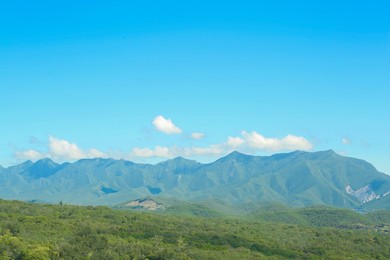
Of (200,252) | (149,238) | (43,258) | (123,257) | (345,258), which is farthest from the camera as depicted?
(149,238)

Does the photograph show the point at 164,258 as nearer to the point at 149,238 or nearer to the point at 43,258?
the point at 43,258

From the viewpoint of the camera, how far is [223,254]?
13775 centimetres

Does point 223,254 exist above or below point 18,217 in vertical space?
below

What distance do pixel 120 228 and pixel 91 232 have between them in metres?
24.5

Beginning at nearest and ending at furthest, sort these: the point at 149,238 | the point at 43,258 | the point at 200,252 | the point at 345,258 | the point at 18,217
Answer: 1. the point at 43,258
2. the point at 200,252
3. the point at 345,258
4. the point at 149,238
5. the point at 18,217

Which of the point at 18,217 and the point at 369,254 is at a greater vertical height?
the point at 18,217

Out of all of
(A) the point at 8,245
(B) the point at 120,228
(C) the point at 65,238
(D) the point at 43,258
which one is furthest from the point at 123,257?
(B) the point at 120,228

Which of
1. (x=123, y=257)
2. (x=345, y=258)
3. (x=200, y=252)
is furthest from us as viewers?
(x=345, y=258)

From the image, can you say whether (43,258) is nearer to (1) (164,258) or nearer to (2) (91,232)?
(1) (164,258)

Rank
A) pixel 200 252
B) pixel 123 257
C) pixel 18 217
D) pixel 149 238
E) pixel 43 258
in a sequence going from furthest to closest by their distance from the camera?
pixel 18 217 < pixel 149 238 < pixel 200 252 < pixel 123 257 < pixel 43 258

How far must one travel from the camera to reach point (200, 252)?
13375 cm

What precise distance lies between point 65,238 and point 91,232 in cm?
857

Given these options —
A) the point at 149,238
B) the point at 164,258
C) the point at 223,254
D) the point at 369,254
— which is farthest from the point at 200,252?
the point at 369,254

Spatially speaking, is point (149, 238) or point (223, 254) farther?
point (149, 238)
